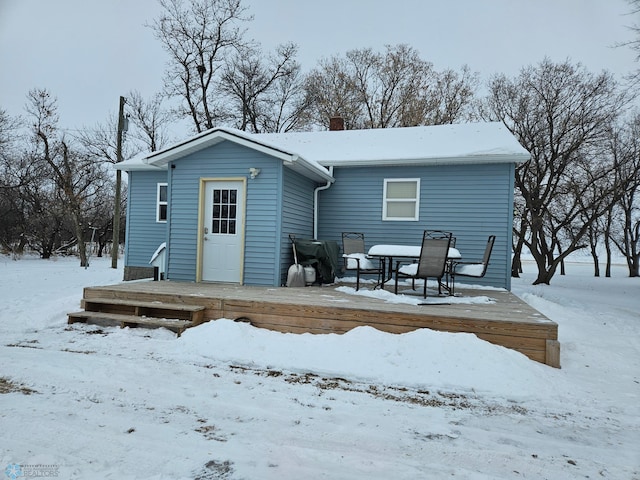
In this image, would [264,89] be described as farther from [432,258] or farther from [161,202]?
[432,258]

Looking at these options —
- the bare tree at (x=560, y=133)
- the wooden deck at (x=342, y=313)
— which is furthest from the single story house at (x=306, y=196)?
the bare tree at (x=560, y=133)

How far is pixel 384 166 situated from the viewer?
8562 mm

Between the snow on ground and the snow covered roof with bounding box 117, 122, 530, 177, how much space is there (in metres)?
3.54

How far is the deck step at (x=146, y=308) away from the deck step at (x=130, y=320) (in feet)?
0.30

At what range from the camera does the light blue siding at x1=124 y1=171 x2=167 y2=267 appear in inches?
397

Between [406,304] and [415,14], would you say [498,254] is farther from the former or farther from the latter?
[415,14]

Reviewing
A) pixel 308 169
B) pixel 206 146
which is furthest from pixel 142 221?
pixel 308 169

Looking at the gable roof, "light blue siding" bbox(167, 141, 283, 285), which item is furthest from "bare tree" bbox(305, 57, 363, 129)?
"light blue siding" bbox(167, 141, 283, 285)

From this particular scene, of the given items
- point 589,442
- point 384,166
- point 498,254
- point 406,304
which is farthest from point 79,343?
point 498,254

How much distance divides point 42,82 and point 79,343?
715 inches

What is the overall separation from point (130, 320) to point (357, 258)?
342 centimetres

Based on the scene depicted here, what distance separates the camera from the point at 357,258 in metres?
6.45

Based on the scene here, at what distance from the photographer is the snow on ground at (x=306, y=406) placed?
7.05 ft

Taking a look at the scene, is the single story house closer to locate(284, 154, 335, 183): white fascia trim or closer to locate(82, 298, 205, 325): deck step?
locate(284, 154, 335, 183): white fascia trim
